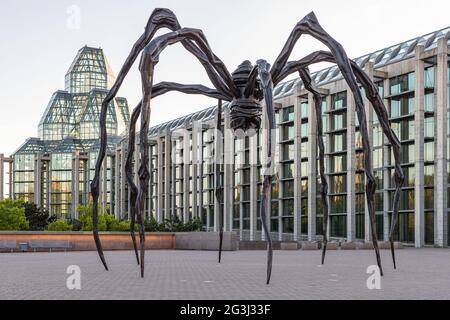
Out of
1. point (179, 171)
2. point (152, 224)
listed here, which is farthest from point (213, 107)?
point (152, 224)

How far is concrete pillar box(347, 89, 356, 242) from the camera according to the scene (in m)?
54.8

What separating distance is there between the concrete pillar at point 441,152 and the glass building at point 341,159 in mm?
73

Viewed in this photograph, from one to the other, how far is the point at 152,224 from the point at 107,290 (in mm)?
47734

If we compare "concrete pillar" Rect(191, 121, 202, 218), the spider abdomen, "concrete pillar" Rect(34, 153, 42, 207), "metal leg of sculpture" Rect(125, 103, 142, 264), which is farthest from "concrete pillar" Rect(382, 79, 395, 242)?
"concrete pillar" Rect(34, 153, 42, 207)

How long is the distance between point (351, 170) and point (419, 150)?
907 cm

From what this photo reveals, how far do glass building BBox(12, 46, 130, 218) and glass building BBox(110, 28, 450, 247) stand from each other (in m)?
29.0

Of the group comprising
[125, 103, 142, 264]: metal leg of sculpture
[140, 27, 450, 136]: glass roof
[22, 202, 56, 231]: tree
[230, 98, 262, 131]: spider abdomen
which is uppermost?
[140, 27, 450, 136]: glass roof

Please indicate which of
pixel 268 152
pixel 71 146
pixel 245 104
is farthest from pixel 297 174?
pixel 71 146

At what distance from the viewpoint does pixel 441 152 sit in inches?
1795

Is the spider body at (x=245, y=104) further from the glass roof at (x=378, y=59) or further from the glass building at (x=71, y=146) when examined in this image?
the glass building at (x=71, y=146)

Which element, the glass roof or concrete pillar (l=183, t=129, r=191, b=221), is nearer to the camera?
the glass roof

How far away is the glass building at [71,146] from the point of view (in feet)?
360

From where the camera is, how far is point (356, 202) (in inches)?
2223

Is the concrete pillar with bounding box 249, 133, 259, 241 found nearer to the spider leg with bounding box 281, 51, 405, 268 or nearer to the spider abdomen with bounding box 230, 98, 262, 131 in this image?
the spider abdomen with bounding box 230, 98, 262, 131
